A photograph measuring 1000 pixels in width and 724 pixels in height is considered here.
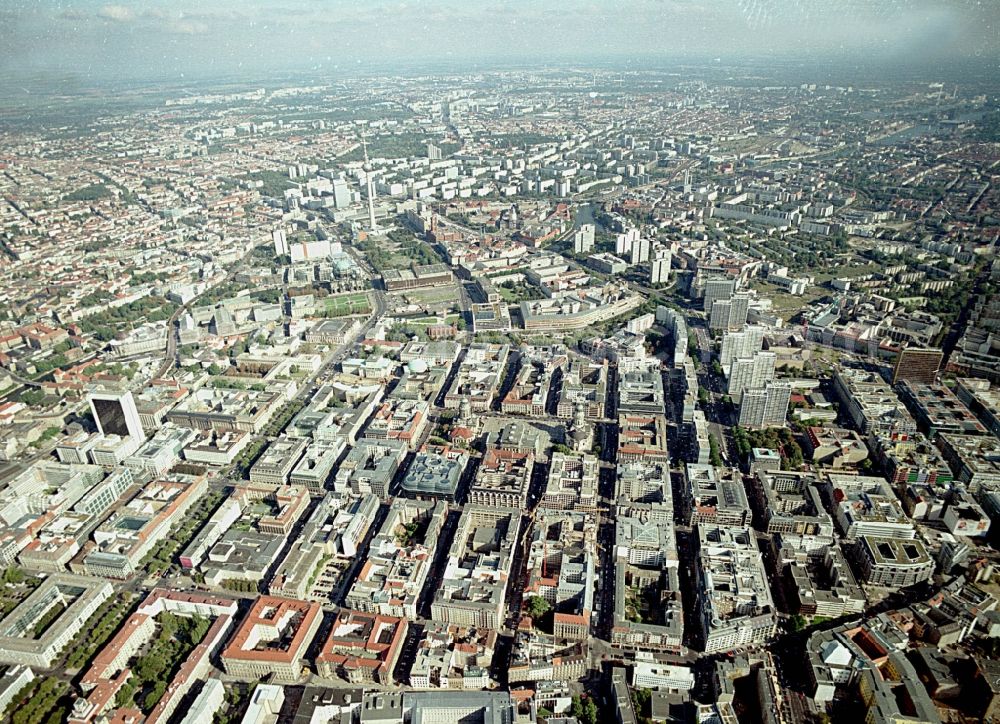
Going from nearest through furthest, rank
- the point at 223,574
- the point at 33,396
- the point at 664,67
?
the point at 223,574 → the point at 33,396 → the point at 664,67

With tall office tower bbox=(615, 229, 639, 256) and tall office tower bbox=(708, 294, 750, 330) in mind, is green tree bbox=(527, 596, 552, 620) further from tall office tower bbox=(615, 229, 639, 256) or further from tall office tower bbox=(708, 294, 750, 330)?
tall office tower bbox=(615, 229, 639, 256)

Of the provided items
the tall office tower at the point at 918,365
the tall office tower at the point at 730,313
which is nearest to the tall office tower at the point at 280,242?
the tall office tower at the point at 730,313

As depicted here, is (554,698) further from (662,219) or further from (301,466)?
(662,219)

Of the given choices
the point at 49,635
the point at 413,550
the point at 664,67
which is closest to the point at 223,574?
the point at 49,635

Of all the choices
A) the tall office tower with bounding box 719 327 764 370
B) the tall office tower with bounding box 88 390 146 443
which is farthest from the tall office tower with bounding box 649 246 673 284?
the tall office tower with bounding box 88 390 146 443

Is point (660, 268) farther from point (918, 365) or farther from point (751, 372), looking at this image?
point (918, 365)

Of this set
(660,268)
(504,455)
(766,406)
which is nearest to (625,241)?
(660,268)
